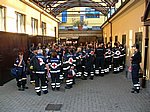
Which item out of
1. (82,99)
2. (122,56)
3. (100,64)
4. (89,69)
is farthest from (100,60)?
(82,99)

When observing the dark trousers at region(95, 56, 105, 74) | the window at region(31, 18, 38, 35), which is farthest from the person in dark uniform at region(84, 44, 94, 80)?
the window at region(31, 18, 38, 35)

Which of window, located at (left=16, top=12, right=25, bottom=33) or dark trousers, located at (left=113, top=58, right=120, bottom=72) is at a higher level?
window, located at (left=16, top=12, right=25, bottom=33)

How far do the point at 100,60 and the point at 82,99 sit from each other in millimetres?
5875

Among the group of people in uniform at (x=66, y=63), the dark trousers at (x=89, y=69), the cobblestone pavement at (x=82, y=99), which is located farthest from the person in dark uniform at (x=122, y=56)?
the cobblestone pavement at (x=82, y=99)

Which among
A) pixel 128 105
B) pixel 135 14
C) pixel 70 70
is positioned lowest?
pixel 128 105

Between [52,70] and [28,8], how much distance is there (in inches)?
338

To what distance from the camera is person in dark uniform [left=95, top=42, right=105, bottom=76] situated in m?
14.7

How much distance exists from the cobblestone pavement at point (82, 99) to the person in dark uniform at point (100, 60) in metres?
2.90

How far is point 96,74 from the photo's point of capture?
15.4 m

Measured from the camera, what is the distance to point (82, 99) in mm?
9297

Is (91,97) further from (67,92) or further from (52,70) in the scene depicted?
(52,70)

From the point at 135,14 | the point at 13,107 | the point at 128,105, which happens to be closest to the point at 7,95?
the point at 13,107

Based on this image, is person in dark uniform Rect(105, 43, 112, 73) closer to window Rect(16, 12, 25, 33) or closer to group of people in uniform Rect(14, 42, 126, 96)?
group of people in uniform Rect(14, 42, 126, 96)

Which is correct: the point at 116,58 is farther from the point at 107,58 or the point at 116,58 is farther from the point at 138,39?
the point at 138,39
